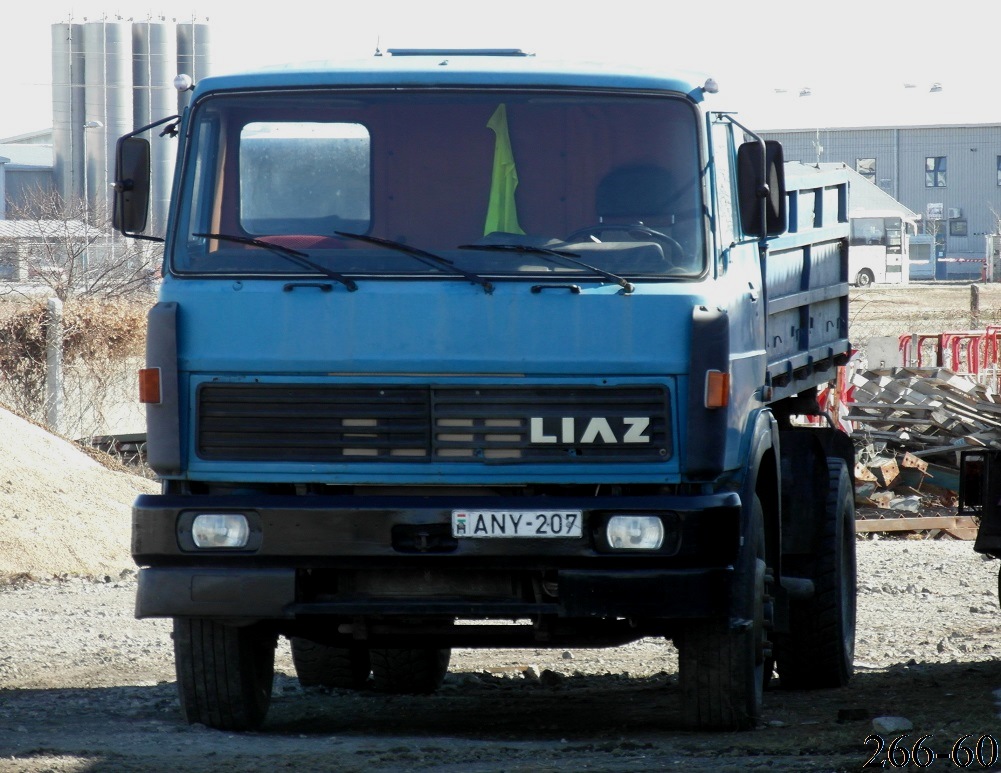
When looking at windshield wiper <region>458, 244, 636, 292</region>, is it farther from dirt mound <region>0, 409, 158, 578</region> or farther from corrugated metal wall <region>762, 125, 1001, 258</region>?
corrugated metal wall <region>762, 125, 1001, 258</region>

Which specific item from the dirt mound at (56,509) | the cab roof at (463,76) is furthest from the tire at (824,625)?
the dirt mound at (56,509)

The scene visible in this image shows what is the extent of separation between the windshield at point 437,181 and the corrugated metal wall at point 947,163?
68746 millimetres

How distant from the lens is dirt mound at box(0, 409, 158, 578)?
12.6 m

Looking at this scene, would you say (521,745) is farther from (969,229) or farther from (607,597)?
(969,229)

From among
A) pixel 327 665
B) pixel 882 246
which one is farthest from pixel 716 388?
pixel 882 246

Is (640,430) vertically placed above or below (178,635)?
above

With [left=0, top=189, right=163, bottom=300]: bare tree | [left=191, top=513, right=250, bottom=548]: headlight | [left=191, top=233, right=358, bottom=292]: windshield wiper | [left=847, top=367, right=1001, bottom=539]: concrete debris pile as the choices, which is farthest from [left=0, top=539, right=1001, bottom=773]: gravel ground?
[left=0, top=189, right=163, bottom=300]: bare tree

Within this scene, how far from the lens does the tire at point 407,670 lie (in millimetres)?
7938

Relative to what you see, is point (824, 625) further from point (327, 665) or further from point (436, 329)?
point (436, 329)

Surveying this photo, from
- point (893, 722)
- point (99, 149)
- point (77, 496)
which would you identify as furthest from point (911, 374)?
point (99, 149)

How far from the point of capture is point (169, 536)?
19.1 ft

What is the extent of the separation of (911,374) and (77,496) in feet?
31.8

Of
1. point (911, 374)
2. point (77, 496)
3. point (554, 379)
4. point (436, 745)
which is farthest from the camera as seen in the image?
point (911, 374)

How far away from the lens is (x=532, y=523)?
5656 millimetres
